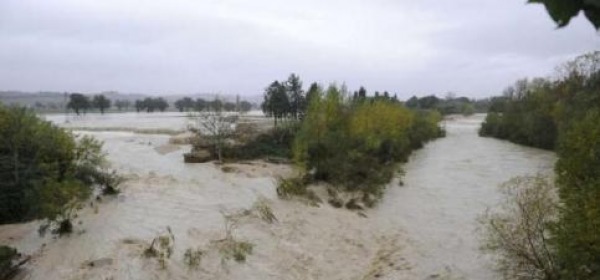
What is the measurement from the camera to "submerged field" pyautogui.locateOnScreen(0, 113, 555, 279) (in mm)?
16156

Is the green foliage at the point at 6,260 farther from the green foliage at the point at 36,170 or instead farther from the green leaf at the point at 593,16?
the green leaf at the point at 593,16

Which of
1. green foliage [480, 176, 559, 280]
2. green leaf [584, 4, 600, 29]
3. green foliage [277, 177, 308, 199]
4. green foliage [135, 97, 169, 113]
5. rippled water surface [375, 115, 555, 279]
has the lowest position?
rippled water surface [375, 115, 555, 279]

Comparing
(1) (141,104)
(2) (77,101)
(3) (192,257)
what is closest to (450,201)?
(3) (192,257)

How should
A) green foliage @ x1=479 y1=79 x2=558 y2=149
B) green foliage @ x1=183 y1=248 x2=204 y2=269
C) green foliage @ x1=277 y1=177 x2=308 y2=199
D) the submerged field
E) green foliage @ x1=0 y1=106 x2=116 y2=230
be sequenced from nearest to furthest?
the submerged field < green foliage @ x1=183 y1=248 x2=204 y2=269 < green foliage @ x1=0 y1=106 x2=116 y2=230 < green foliage @ x1=277 y1=177 x2=308 y2=199 < green foliage @ x1=479 y1=79 x2=558 y2=149

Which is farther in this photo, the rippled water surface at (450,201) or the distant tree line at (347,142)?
the distant tree line at (347,142)

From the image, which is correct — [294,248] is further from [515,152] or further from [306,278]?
[515,152]

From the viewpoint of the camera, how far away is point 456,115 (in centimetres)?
Result: 15250

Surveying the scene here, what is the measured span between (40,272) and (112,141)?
46.9 m

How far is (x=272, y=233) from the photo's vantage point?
20.4 meters

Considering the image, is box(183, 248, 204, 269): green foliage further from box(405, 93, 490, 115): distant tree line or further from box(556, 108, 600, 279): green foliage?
box(405, 93, 490, 115): distant tree line

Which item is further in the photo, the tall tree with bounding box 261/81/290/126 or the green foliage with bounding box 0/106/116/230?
the tall tree with bounding box 261/81/290/126

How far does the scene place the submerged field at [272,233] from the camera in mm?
16156

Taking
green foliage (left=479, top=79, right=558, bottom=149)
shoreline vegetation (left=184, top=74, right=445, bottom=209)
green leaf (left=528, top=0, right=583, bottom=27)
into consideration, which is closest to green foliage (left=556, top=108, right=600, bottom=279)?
green leaf (left=528, top=0, right=583, bottom=27)

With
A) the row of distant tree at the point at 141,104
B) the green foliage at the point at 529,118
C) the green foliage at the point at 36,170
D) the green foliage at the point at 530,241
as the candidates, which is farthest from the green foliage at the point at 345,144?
the green foliage at the point at 529,118
